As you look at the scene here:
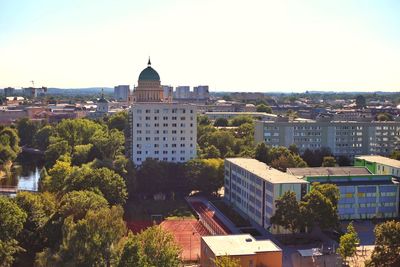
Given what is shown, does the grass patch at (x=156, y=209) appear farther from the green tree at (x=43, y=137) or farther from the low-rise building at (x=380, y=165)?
the green tree at (x=43, y=137)

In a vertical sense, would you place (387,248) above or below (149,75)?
below

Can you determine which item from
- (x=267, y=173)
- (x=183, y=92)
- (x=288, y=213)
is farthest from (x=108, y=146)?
(x=183, y=92)

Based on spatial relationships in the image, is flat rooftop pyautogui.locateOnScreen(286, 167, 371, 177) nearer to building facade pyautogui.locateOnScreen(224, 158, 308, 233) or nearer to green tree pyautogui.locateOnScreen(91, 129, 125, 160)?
building facade pyautogui.locateOnScreen(224, 158, 308, 233)

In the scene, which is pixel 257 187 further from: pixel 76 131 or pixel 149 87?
pixel 76 131

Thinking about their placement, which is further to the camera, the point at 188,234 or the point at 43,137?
the point at 43,137

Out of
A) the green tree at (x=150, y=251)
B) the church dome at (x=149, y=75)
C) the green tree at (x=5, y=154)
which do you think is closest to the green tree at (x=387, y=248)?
the green tree at (x=150, y=251)
